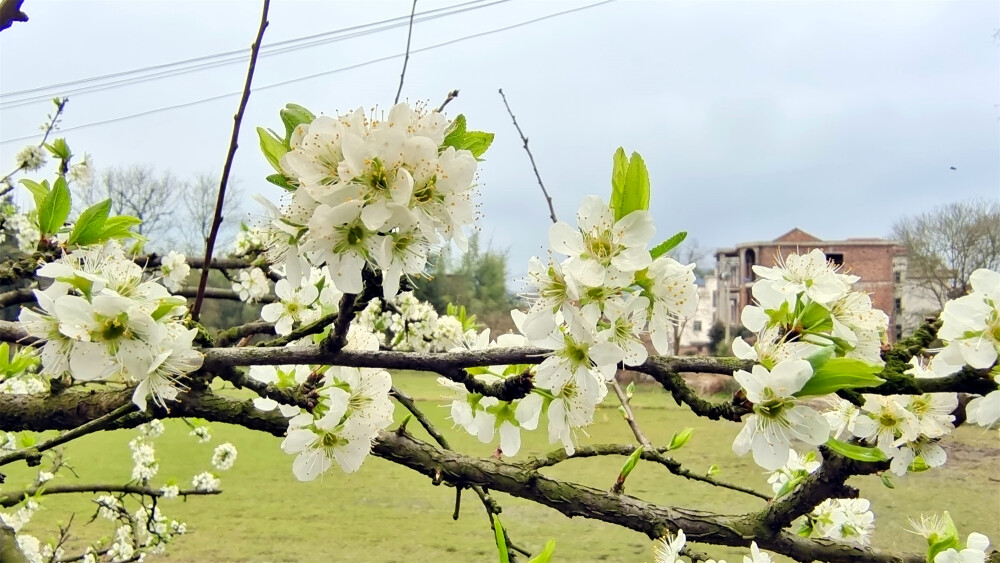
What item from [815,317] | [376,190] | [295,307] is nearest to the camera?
[376,190]

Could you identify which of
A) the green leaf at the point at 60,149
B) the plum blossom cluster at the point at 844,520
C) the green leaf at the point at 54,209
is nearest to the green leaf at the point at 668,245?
the green leaf at the point at 54,209

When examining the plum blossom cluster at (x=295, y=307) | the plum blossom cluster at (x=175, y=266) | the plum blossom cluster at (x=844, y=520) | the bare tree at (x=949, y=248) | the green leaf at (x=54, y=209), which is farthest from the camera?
the bare tree at (x=949, y=248)

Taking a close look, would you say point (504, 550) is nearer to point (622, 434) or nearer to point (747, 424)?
point (747, 424)

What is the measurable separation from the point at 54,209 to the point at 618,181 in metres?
0.50

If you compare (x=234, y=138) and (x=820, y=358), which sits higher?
(x=234, y=138)

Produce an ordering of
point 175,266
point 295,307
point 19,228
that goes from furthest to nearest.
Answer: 1. point 19,228
2. point 175,266
3. point 295,307

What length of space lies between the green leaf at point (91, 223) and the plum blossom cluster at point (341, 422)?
→ 23 cm

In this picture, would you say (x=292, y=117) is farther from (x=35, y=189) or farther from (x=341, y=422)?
(x=35, y=189)

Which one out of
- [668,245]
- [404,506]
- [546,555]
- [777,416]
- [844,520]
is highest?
[668,245]

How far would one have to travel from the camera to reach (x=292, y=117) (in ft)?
1.27

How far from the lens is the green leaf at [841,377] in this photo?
37cm

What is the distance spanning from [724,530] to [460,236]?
16.8 inches

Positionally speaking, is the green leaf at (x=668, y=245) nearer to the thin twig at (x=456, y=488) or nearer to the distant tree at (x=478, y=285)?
the thin twig at (x=456, y=488)

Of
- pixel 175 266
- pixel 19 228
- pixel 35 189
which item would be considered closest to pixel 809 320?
pixel 35 189
